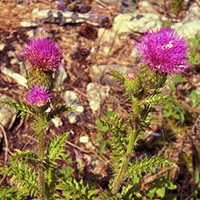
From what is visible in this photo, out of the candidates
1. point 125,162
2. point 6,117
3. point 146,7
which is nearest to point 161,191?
point 125,162

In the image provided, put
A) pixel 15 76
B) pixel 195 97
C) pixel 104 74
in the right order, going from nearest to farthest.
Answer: pixel 195 97
pixel 15 76
pixel 104 74

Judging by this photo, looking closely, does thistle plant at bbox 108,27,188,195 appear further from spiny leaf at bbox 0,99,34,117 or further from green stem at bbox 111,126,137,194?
spiny leaf at bbox 0,99,34,117

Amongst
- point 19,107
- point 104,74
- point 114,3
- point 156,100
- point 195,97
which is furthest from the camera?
point 114,3

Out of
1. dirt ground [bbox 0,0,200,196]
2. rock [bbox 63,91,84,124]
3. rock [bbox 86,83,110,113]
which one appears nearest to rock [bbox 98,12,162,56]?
dirt ground [bbox 0,0,200,196]

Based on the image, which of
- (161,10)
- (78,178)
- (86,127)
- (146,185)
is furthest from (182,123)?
(161,10)

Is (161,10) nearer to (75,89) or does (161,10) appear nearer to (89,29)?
(89,29)

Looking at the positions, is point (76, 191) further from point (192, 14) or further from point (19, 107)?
point (192, 14)

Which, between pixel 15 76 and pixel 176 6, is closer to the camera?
pixel 15 76

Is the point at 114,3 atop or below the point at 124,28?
atop
